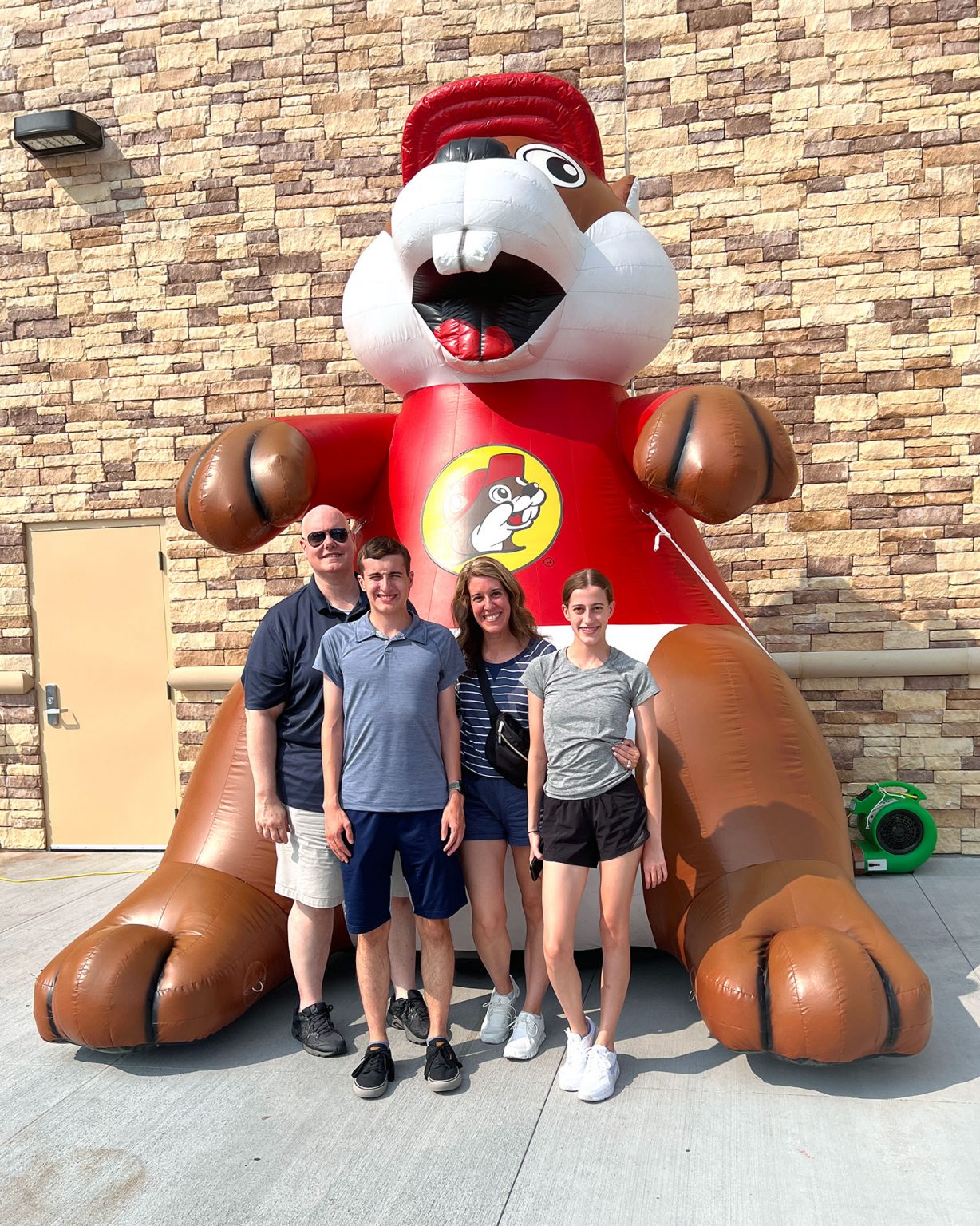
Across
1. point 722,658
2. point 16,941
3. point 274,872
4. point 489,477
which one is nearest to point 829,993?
point 722,658

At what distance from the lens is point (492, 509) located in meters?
3.38

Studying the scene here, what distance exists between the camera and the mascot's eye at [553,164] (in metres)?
3.49

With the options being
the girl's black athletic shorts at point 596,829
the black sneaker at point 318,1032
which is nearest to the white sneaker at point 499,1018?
the black sneaker at point 318,1032

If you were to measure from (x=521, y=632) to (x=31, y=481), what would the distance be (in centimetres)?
415

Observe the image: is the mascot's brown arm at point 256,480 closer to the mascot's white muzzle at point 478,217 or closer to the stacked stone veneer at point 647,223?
the mascot's white muzzle at point 478,217

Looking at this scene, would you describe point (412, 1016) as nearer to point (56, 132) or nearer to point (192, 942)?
point (192, 942)

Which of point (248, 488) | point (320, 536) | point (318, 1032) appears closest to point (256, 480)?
point (248, 488)

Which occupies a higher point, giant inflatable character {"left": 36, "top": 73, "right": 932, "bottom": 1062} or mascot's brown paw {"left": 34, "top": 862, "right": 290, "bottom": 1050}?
giant inflatable character {"left": 36, "top": 73, "right": 932, "bottom": 1062}

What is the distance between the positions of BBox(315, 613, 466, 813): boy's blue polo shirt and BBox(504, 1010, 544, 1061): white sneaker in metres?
0.71

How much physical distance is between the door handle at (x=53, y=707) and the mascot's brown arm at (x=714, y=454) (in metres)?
3.93

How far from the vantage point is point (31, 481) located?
19.1ft

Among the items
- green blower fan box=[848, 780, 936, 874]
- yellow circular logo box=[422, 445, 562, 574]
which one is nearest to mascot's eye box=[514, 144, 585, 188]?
yellow circular logo box=[422, 445, 562, 574]

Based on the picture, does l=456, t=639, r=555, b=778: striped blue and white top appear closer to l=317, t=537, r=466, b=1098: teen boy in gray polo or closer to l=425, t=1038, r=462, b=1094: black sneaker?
l=317, t=537, r=466, b=1098: teen boy in gray polo

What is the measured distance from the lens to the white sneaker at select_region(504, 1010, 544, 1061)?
2764 mm
